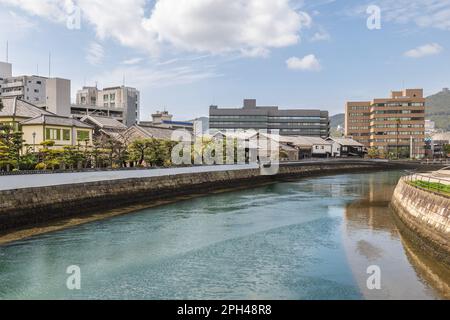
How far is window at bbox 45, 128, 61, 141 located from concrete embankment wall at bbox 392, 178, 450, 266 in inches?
1473

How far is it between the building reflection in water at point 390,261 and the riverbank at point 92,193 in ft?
60.7

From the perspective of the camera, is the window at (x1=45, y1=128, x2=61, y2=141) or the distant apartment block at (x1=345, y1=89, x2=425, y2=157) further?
the distant apartment block at (x1=345, y1=89, x2=425, y2=157)

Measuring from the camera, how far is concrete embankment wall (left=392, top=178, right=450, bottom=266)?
1886 centimetres

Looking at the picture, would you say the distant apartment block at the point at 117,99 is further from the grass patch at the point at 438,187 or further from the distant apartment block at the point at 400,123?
the grass patch at the point at 438,187

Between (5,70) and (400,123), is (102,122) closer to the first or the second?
(5,70)

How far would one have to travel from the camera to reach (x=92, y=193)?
1331 inches

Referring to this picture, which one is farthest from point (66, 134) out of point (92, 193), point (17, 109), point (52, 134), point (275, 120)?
point (275, 120)

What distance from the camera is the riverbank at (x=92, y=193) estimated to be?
2592 cm

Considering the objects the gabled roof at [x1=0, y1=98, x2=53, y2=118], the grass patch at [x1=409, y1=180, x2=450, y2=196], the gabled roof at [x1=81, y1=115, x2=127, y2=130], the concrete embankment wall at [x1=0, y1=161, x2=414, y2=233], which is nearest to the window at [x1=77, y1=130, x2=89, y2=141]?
the gabled roof at [x1=0, y1=98, x2=53, y2=118]

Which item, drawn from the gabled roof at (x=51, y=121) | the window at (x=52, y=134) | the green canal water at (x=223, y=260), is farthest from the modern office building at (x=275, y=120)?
the green canal water at (x=223, y=260)

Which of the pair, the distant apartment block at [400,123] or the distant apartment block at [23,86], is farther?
the distant apartment block at [400,123]

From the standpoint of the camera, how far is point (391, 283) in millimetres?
16328

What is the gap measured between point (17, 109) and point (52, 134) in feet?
20.1

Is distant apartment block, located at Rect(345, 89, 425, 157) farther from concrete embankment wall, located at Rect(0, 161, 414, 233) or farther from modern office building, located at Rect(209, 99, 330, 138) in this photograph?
concrete embankment wall, located at Rect(0, 161, 414, 233)
